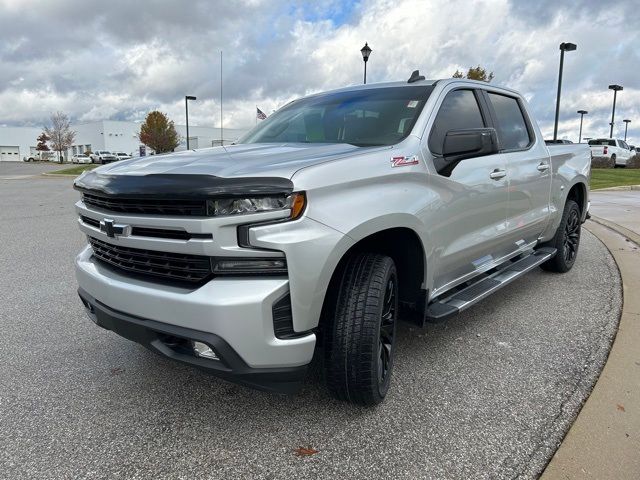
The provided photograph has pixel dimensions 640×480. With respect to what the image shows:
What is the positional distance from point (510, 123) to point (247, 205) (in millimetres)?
3074

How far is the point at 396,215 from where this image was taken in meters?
2.49

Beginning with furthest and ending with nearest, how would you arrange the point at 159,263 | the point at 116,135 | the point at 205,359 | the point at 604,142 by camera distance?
the point at 116,135 < the point at 604,142 < the point at 159,263 < the point at 205,359

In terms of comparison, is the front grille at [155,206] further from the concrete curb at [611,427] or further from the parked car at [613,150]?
the parked car at [613,150]

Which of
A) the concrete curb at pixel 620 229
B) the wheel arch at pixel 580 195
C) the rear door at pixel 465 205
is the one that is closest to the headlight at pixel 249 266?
the rear door at pixel 465 205

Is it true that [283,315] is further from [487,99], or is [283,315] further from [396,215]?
[487,99]

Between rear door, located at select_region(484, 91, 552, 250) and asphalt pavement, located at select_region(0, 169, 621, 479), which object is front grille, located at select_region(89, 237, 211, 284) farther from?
rear door, located at select_region(484, 91, 552, 250)

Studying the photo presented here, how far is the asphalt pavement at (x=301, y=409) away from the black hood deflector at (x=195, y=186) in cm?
119

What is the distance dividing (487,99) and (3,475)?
387 cm

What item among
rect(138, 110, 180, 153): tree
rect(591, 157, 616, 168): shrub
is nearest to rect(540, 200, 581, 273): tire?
rect(591, 157, 616, 168): shrub

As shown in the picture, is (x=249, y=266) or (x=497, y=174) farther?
(x=497, y=174)

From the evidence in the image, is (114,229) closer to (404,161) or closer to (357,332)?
(357,332)

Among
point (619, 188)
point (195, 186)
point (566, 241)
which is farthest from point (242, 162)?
point (619, 188)

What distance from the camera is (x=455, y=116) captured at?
11.1ft

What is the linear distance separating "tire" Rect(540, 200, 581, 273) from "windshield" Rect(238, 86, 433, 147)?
2.66m
